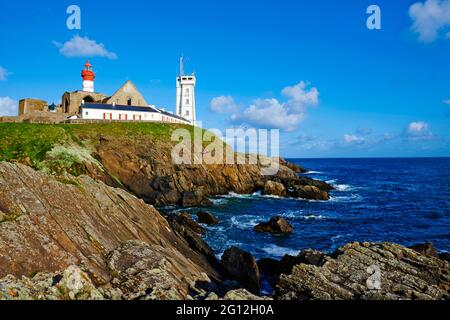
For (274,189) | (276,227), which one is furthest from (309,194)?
(276,227)

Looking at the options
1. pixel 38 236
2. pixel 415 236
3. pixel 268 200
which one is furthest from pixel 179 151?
pixel 38 236

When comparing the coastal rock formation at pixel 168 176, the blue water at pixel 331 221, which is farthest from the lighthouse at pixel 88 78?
the blue water at pixel 331 221

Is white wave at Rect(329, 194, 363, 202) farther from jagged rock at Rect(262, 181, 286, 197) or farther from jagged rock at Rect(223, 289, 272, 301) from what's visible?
jagged rock at Rect(223, 289, 272, 301)

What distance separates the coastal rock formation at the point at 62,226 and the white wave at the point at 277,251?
1168 centimetres

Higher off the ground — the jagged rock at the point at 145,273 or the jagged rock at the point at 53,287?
the jagged rock at the point at 53,287

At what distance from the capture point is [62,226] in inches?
616

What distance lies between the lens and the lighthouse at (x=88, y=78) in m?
100

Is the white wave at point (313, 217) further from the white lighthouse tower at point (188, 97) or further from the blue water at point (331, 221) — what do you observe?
the white lighthouse tower at point (188, 97)

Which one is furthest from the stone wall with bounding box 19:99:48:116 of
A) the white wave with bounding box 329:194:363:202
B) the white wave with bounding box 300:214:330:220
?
the white wave with bounding box 329:194:363:202

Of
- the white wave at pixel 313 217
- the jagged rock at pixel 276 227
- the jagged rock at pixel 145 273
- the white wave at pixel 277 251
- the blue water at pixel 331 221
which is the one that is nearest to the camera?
the jagged rock at pixel 145 273

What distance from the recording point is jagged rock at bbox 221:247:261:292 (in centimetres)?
2338

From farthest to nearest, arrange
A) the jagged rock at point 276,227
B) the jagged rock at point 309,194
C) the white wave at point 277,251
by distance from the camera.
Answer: the jagged rock at point 309,194 < the jagged rock at point 276,227 < the white wave at point 277,251

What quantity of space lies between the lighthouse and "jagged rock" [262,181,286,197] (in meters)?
68.8

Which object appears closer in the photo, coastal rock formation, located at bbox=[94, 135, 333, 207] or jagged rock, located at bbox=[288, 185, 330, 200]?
coastal rock formation, located at bbox=[94, 135, 333, 207]
